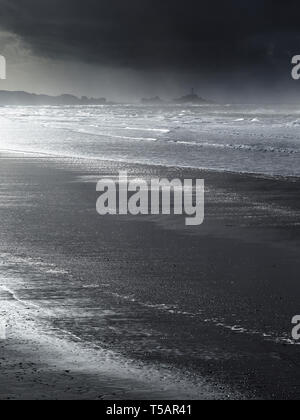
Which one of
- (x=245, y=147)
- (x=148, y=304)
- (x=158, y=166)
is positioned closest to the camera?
(x=148, y=304)

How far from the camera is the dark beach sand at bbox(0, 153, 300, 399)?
5.20 metres

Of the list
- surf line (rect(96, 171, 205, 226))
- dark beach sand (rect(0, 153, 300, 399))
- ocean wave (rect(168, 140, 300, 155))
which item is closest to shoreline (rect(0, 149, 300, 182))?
surf line (rect(96, 171, 205, 226))

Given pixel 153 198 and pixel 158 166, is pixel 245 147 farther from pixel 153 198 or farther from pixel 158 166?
pixel 153 198

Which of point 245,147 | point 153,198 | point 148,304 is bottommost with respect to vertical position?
point 148,304

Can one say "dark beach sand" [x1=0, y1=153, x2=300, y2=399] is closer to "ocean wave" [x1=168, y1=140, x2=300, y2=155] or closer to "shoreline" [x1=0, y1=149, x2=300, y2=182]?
"shoreline" [x1=0, y1=149, x2=300, y2=182]

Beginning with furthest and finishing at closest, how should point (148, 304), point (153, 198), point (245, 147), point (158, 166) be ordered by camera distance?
point (245, 147) < point (158, 166) < point (153, 198) < point (148, 304)

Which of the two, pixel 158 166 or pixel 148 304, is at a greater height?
pixel 158 166

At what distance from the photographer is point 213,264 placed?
29.4ft

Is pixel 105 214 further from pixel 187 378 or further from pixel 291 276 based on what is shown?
pixel 187 378

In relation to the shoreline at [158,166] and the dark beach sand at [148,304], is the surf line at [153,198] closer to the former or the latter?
the dark beach sand at [148,304]

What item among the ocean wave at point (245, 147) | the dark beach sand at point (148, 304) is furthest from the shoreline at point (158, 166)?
the ocean wave at point (245, 147)

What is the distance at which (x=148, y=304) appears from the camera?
7172 mm

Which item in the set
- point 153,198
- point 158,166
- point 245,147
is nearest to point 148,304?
point 153,198

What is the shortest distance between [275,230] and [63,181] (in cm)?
785
